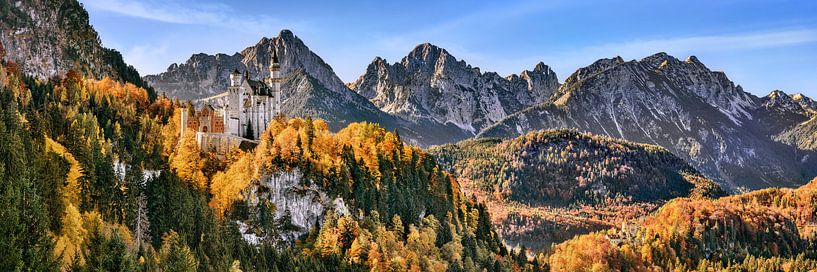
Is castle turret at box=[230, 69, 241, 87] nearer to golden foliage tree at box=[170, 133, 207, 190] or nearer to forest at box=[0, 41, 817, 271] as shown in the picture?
forest at box=[0, 41, 817, 271]

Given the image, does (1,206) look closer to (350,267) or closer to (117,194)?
(117,194)

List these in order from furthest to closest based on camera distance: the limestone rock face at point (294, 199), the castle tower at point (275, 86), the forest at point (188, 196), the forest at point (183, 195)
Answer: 1. the castle tower at point (275, 86)
2. the limestone rock face at point (294, 199)
3. the forest at point (188, 196)
4. the forest at point (183, 195)

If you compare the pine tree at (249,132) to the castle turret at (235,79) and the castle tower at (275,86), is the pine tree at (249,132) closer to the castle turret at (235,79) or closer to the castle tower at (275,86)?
the castle tower at (275,86)

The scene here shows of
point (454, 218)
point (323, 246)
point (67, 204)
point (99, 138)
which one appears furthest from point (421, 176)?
point (67, 204)

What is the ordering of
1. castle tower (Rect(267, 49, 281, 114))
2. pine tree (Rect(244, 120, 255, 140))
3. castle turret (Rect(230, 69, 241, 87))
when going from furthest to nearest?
1. castle tower (Rect(267, 49, 281, 114))
2. pine tree (Rect(244, 120, 255, 140))
3. castle turret (Rect(230, 69, 241, 87))

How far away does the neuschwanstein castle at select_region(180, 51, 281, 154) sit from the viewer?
5428 inches

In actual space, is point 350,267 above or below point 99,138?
below

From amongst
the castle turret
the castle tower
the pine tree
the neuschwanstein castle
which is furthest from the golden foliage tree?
the castle tower

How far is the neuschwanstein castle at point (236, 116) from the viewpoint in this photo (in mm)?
137875

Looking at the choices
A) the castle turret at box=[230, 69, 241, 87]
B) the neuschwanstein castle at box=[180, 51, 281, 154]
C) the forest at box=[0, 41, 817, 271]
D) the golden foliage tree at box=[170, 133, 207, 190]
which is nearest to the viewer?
the forest at box=[0, 41, 817, 271]

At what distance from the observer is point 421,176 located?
155 m

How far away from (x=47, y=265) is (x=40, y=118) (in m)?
49.6

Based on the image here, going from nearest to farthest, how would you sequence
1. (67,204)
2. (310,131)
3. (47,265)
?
1. (47,265)
2. (67,204)
3. (310,131)

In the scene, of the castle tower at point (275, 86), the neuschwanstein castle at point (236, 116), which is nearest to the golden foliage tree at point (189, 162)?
the neuschwanstein castle at point (236, 116)
